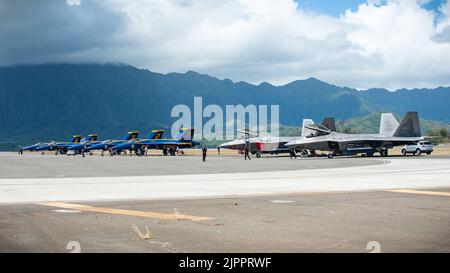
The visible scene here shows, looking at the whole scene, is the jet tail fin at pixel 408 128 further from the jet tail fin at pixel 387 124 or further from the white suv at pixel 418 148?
the jet tail fin at pixel 387 124

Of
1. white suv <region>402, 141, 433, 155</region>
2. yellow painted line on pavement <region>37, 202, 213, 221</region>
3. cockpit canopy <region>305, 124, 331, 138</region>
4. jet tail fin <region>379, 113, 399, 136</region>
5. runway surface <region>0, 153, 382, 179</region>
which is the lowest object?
yellow painted line on pavement <region>37, 202, 213, 221</region>

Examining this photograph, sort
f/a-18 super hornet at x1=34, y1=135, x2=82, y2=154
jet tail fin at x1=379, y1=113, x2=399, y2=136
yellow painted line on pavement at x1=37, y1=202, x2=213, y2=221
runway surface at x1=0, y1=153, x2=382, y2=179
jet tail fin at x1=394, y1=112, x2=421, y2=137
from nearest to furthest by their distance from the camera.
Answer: yellow painted line on pavement at x1=37, y1=202, x2=213, y2=221 < runway surface at x1=0, y1=153, x2=382, y2=179 < jet tail fin at x1=394, y1=112, x2=421, y2=137 < jet tail fin at x1=379, y1=113, x2=399, y2=136 < f/a-18 super hornet at x1=34, y1=135, x2=82, y2=154

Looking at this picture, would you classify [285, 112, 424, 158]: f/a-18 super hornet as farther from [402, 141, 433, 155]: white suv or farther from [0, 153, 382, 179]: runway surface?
[0, 153, 382, 179]: runway surface

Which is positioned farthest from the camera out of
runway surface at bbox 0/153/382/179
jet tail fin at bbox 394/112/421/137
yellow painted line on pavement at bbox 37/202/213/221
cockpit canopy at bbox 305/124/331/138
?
jet tail fin at bbox 394/112/421/137

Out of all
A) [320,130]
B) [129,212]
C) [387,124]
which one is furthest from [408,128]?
[129,212]

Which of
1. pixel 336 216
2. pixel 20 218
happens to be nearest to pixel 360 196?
pixel 336 216

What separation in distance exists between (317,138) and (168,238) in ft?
219

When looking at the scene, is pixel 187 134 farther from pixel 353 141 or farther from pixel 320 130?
pixel 353 141

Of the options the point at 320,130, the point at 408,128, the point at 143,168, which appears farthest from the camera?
the point at 408,128

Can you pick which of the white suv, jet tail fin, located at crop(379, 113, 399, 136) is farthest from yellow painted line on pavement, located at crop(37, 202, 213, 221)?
jet tail fin, located at crop(379, 113, 399, 136)

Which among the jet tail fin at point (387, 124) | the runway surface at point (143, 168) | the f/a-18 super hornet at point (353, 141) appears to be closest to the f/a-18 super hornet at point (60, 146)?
the f/a-18 super hornet at point (353, 141)

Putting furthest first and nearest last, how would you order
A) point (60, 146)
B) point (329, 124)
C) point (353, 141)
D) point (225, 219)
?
point (60, 146), point (329, 124), point (353, 141), point (225, 219)
